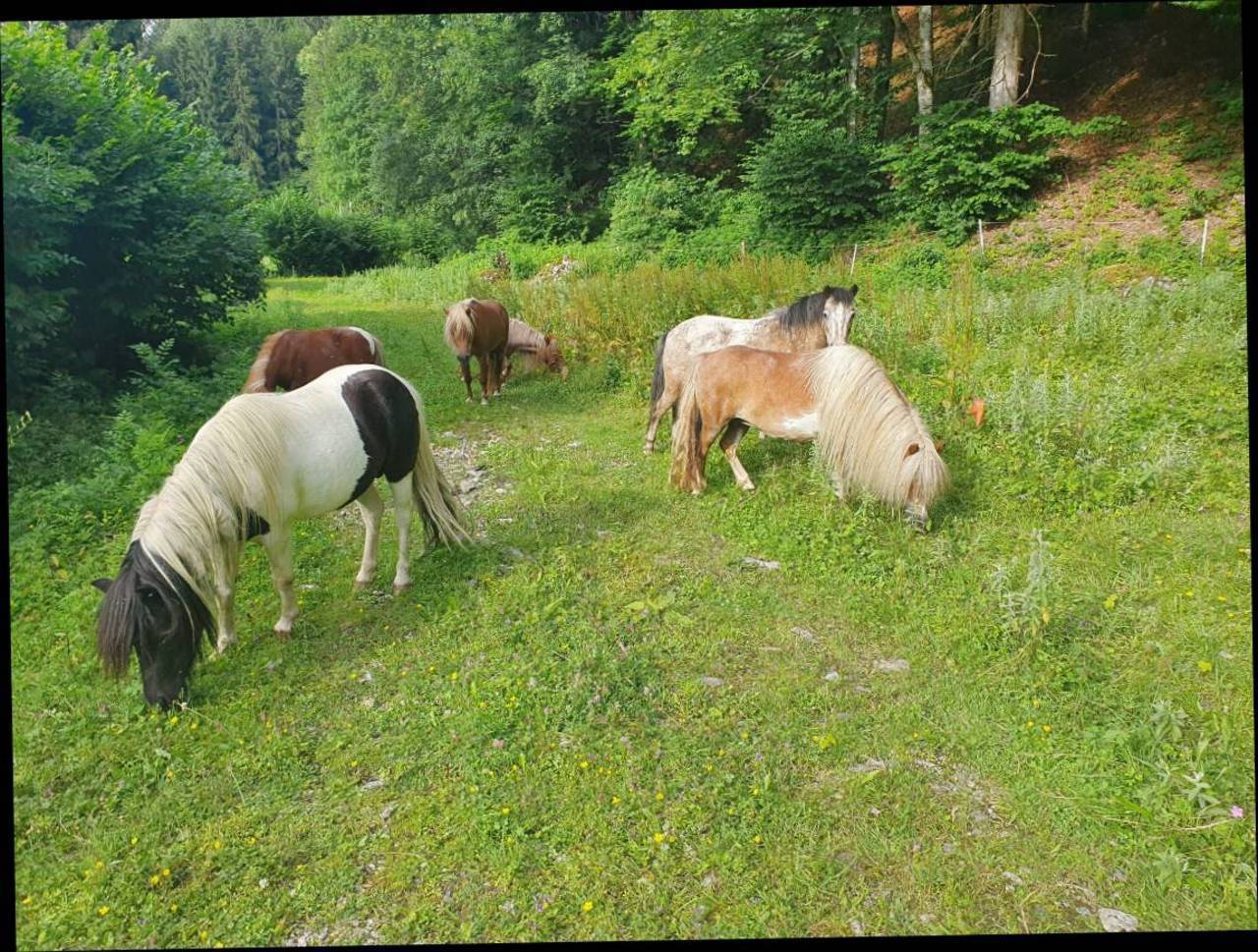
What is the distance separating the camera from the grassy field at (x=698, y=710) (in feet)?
8.11

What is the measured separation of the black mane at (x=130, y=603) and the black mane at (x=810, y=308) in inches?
224

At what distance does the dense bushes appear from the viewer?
4.35 m

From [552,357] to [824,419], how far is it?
18.6ft

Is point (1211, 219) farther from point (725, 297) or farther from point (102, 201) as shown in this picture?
point (102, 201)

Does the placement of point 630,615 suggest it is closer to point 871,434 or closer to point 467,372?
point 871,434

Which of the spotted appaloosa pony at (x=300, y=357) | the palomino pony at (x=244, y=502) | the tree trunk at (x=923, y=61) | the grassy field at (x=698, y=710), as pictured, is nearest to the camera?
the grassy field at (x=698, y=710)

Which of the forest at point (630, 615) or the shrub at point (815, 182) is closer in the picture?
the forest at point (630, 615)

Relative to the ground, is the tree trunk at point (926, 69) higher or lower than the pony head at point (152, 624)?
higher

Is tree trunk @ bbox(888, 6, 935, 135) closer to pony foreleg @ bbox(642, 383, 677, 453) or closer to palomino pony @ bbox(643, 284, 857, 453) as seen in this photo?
palomino pony @ bbox(643, 284, 857, 453)

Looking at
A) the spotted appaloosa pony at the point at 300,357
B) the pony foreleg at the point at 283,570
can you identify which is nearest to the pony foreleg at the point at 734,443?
the pony foreleg at the point at 283,570

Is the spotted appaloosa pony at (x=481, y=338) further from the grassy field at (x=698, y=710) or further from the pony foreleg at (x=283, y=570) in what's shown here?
the pony foreleg at (x=283, y=570)

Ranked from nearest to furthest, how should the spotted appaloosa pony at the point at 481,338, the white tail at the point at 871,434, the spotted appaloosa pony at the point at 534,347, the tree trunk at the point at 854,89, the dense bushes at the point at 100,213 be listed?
the dense bushes at the point at 100,213 < the white tail at the point at 871,434 < the spotted appaloosa pony at the point at 481,338 < the spotted appaloosa pony at the point at 534,347 < the tree trunk at the point at 854,89

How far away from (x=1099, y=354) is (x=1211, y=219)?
561 centimetres

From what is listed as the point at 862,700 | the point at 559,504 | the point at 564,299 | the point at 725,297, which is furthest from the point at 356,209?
the point at 862,700
